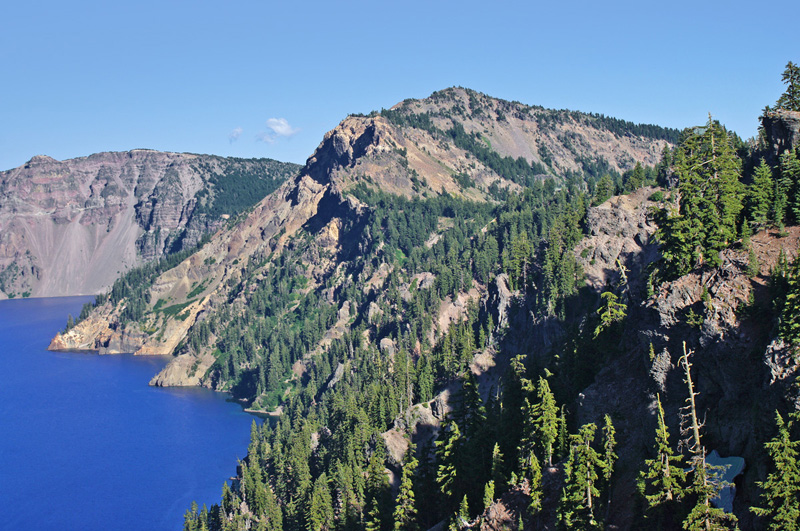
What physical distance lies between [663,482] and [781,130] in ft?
146

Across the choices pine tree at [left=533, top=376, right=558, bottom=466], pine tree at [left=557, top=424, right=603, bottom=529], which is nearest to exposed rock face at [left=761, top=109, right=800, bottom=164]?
pine tree at [left=533, top=376, right=558, bottom=466]

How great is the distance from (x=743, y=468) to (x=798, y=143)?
37961 mm

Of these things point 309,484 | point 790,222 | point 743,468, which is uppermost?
point 790,222

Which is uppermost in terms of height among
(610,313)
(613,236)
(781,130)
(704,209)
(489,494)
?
(781,130)

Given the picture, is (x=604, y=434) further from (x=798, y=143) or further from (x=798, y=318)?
(x=798, y=143)

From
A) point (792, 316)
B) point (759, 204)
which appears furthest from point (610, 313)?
point (792, 316)

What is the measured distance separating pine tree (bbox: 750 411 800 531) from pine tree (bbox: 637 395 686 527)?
5099 millimetres

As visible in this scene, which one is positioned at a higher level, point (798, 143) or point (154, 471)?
point (798, 143)

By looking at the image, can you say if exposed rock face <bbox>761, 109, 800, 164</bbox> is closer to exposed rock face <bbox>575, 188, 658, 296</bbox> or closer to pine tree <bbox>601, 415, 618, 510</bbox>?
pine tree <bbox>601, 415, 618, 510</bbox>

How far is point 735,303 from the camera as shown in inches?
1871

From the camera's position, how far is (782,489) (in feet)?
114

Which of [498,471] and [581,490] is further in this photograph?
[498,471]

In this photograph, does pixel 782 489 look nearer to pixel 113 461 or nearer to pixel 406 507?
pixel 406 507

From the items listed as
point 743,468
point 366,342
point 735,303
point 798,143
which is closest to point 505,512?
point 743,468
